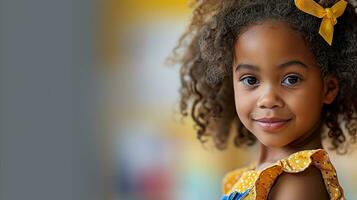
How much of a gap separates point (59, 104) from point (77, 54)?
0.82 ft

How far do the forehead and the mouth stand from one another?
0.09 metres

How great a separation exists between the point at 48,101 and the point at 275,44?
47.9 inches

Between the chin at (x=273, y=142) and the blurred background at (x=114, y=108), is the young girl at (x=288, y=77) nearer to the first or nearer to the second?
the chin at (x=273, y=142)

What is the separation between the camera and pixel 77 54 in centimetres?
236

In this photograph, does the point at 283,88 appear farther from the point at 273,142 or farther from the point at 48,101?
the point at 48,101

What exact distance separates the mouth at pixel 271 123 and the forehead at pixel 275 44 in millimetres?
87

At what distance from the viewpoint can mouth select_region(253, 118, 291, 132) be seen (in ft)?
3.26

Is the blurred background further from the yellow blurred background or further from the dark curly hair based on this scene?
the dark curly hair

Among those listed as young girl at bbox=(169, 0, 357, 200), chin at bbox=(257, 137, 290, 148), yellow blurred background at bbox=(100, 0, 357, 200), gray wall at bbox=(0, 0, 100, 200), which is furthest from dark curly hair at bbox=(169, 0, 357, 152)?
yellow blurred background at bbox=(100, 0, 357, 200)

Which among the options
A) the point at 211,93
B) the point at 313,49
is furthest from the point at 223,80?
the point at 313,49

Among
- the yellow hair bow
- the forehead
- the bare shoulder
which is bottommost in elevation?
the bare shoulder

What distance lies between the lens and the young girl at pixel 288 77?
970 mm

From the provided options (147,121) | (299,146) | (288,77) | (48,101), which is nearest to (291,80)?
(288,77)

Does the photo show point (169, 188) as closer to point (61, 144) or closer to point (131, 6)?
point (61, 144)
